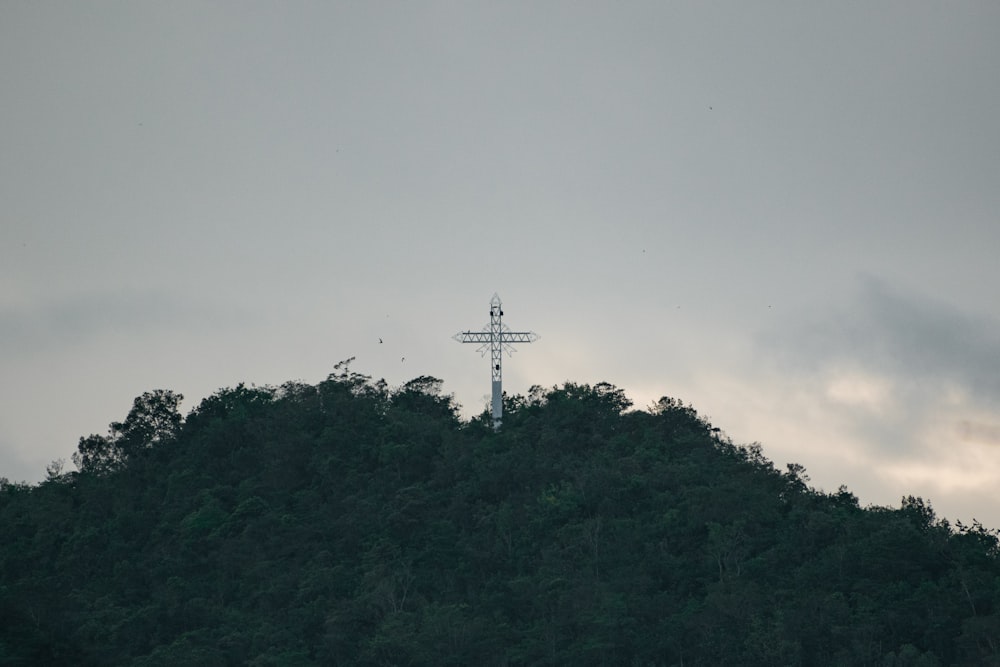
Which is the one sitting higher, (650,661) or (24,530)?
(24,530)

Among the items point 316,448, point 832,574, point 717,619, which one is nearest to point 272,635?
point 316,448

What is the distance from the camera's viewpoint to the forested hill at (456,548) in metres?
58.7

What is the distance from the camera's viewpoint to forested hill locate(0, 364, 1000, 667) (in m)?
58.7

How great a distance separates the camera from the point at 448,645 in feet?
195

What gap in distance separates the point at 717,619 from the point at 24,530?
33.0 m

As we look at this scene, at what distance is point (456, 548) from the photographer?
66688 mm

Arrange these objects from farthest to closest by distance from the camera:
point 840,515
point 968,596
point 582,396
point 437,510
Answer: point 582,396, point 437,510, point 840,515, point 968,596

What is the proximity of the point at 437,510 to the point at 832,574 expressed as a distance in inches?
722

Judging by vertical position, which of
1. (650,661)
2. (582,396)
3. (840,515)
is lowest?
(650,661)

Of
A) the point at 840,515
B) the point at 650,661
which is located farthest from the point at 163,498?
the point at 840,515

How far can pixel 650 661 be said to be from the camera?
59.5 metres

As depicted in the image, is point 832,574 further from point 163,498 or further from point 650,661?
point 163,498

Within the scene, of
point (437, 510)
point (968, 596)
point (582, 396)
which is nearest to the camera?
point (968, 596)

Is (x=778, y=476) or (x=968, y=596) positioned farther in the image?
(x=778, y=476)
